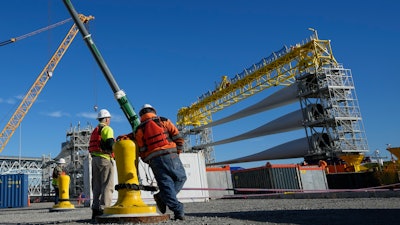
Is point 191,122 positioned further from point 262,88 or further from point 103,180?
point 103,180

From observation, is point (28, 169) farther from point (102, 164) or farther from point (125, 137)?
point (125, 137)

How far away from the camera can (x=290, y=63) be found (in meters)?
29.1

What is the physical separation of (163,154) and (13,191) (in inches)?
853

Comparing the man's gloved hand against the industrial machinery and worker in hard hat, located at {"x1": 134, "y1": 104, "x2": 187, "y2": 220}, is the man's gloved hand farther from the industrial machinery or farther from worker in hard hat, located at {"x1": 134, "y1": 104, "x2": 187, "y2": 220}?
the industrial machinery

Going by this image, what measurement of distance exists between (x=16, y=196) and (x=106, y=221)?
831 inches

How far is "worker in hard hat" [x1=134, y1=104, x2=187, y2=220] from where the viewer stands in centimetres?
384

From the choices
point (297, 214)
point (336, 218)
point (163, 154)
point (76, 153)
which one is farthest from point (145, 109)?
point (76, 153)

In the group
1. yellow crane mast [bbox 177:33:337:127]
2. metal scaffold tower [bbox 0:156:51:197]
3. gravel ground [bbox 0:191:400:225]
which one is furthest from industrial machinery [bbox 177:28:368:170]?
metal scaffold tower [bbox 0:156:51:197]

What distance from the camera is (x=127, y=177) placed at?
396 centimetres

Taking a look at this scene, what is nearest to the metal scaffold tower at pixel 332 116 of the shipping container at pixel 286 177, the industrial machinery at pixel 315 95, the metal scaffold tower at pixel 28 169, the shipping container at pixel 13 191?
the industrial machinery at pixel 315 95

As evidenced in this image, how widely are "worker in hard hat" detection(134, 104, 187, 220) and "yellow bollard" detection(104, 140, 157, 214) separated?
0.17 meters

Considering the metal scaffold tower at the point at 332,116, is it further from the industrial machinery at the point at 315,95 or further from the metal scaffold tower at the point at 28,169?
the metal scaffold tower at the point at 28,169

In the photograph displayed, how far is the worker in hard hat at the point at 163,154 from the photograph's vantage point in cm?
384

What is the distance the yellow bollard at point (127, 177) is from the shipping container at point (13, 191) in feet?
68.2
